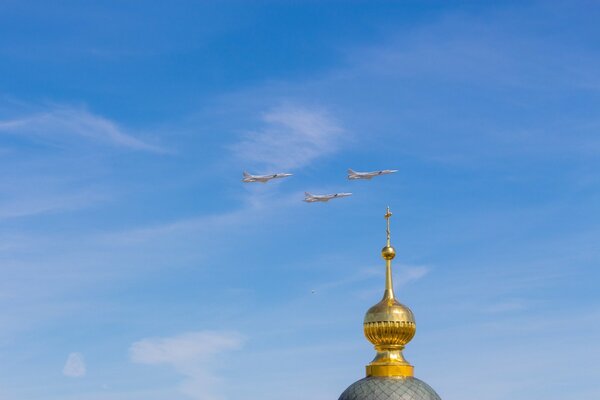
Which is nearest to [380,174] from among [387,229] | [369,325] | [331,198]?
[331,198]

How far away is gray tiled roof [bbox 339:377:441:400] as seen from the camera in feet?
272

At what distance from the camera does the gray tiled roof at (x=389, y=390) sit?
8281 cm

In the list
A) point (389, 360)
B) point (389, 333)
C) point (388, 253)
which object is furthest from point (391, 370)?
point (388, 253)

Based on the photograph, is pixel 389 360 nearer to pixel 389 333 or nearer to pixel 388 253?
pixel 389 333

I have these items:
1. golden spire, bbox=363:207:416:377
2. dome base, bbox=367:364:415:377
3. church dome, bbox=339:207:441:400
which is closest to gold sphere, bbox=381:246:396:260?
church dome, bbox=339:207:441:400

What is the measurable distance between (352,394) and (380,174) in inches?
1053

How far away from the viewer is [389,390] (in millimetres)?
83062

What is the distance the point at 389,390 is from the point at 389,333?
4.08 meters

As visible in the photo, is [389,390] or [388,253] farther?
[388,253]

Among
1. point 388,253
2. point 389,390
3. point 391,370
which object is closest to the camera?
point 389,390

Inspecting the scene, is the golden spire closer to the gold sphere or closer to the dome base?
the dome base

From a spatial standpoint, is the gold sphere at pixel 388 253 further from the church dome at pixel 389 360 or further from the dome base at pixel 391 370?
the dome base at pixel 391 370

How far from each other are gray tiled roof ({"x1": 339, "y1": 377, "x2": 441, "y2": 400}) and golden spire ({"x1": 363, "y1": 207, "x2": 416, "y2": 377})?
2.93 ft

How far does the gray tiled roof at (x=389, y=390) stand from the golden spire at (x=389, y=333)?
89cm
